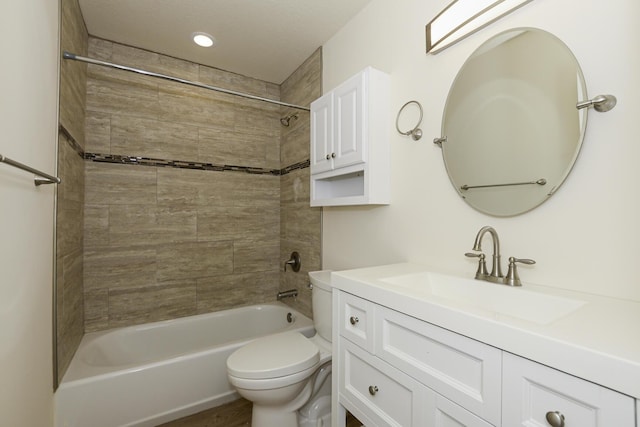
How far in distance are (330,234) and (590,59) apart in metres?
1.54

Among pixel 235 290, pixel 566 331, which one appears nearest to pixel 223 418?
pixel 235 290

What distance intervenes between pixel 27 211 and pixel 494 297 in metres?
1.68

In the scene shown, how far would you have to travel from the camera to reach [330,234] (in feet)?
6.81

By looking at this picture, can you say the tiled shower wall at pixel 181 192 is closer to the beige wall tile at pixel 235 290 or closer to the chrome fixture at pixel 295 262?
the beige wall tile at pixel 235 290

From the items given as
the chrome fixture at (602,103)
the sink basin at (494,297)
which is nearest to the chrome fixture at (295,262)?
the sink basin at (494,297)

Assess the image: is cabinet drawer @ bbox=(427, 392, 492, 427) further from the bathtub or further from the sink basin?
the bathtub

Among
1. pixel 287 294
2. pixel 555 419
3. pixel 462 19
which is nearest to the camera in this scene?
pixel 555 419

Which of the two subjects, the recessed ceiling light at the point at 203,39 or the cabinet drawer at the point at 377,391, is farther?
the recessed ceiling light at the point at 203,39

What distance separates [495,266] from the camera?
1042 millimetres

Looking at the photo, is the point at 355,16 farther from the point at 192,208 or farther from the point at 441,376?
the point at 441,376

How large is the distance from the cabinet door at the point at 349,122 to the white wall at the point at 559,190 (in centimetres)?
18

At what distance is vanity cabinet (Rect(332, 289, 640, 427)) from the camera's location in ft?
1.82

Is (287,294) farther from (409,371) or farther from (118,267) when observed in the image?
(409,371)

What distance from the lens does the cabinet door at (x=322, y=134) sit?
5.77 feet
